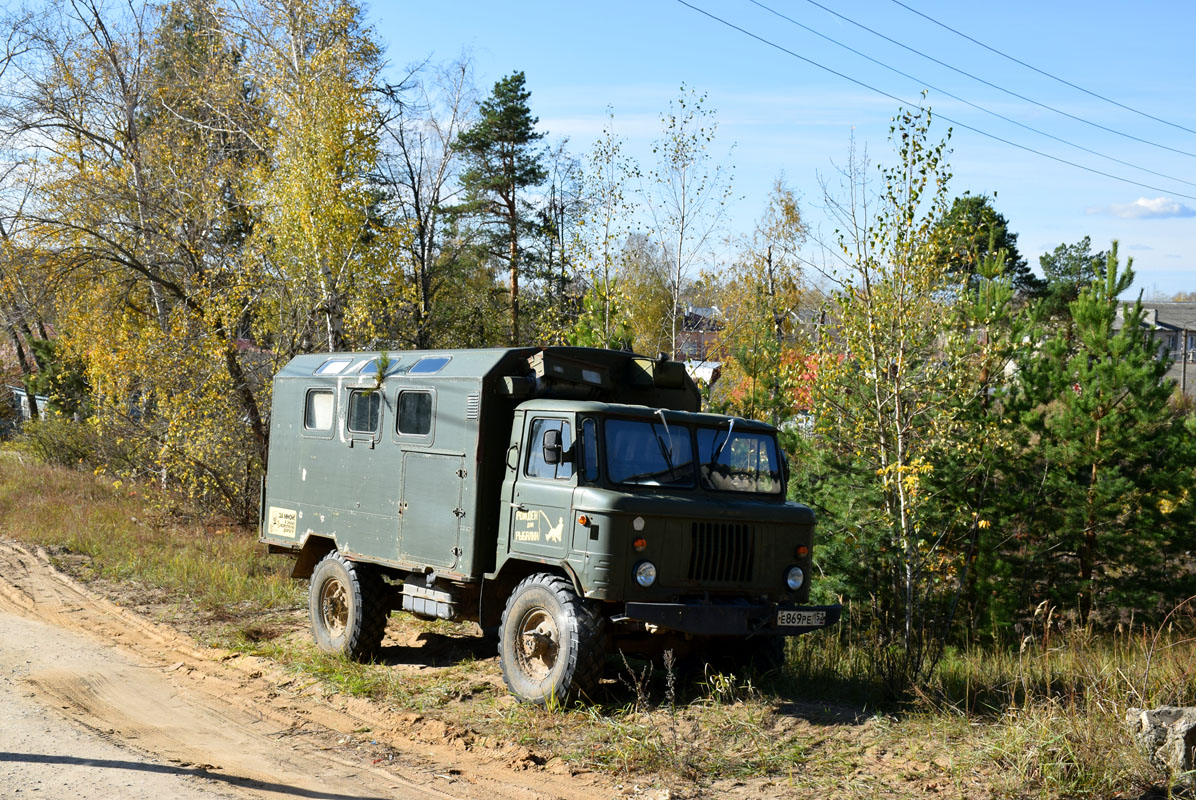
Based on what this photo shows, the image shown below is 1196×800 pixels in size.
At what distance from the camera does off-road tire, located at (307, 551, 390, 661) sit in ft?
31.9

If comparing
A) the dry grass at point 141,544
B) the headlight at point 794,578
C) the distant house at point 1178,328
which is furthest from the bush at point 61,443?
the distant house at point 1178,328

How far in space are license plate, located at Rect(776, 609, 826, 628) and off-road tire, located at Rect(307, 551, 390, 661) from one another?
4052 millimetres

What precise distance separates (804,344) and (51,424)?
22.5 meters

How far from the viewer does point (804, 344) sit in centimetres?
1212

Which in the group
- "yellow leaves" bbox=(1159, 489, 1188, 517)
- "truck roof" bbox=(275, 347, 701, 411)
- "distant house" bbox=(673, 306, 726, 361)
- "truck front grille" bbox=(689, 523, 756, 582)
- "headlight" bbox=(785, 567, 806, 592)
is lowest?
"headlight" bbox=(785, 567, 806, 592)

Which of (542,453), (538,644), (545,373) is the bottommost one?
(538,644)

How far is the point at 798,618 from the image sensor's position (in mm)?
7898

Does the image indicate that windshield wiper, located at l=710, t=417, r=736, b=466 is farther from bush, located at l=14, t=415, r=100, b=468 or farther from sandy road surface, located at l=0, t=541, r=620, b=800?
bush, located at l=14, t=415, r=100, b=468

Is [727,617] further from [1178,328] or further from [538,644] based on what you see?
[1178,328]

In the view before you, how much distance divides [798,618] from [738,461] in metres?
1.42

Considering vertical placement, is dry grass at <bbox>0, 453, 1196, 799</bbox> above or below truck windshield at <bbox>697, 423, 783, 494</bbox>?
below

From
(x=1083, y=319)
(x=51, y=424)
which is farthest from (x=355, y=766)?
(x=51, y=424)

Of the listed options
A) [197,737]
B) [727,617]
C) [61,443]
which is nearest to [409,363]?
[197,737]

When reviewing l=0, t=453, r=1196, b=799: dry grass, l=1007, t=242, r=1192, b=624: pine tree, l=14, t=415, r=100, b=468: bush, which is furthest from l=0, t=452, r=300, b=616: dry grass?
l=1007, t=242, r=1192, b=624: pine tree
